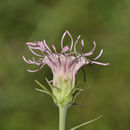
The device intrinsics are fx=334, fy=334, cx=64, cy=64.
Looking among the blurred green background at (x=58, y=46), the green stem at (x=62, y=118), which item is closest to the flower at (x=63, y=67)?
the green stem at (x=62, y=118)

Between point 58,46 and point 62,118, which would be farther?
point 58,46

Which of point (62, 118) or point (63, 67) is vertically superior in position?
point (63, 67)

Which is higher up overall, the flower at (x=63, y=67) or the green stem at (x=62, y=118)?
the flower at (x=63, y=67)

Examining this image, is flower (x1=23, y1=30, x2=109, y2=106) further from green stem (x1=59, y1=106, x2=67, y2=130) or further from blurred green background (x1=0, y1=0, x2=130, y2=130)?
blurred green background (x1=0, y1=0, x2=130, y2=130)

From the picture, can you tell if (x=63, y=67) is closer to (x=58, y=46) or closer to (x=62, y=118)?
(x=62, y=118)

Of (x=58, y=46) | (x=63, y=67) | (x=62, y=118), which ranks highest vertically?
(x=58, y=46)

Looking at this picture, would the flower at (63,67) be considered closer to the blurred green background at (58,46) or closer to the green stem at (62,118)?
the green stem at (62,118)

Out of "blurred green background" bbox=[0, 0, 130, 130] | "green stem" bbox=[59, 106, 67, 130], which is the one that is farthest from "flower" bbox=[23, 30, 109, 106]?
"blurred green background" bbox=[0, 0, 130, 130]

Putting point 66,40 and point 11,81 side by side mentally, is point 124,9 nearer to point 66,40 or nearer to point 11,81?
point 66,40

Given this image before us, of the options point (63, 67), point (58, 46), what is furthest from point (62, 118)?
point (58, 46)

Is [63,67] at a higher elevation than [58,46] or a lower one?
lower
